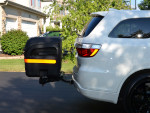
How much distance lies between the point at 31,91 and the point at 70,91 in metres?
1.10

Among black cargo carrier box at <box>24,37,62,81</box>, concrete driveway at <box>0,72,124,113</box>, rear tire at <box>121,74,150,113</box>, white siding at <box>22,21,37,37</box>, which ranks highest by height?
white siding at <box>22,21,37,37</box>

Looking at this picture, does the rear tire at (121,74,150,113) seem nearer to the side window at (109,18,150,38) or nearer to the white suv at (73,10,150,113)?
the white suv at (73,10,150,113)

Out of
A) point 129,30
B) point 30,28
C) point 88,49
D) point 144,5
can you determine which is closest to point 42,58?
point 88,49

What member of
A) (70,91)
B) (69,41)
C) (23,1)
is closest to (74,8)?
(69,41)

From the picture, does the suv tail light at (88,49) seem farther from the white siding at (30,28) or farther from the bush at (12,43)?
the white siding at (30,28)

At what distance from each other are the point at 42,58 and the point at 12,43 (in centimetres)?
1289

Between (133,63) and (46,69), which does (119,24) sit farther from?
(46,69)

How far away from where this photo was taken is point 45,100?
6.65m

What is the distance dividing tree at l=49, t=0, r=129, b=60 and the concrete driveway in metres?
4.56

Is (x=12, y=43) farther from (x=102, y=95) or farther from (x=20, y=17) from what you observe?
(x=102, y=95)

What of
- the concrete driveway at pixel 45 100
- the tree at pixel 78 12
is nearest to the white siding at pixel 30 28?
the tree at pixel 78 12

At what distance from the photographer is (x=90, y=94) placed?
188 inches

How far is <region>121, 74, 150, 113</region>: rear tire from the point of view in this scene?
4695 mm

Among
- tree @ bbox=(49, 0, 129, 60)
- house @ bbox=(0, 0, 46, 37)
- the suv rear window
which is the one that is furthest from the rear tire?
house @ bbox=(0, 0, 46, 37)
